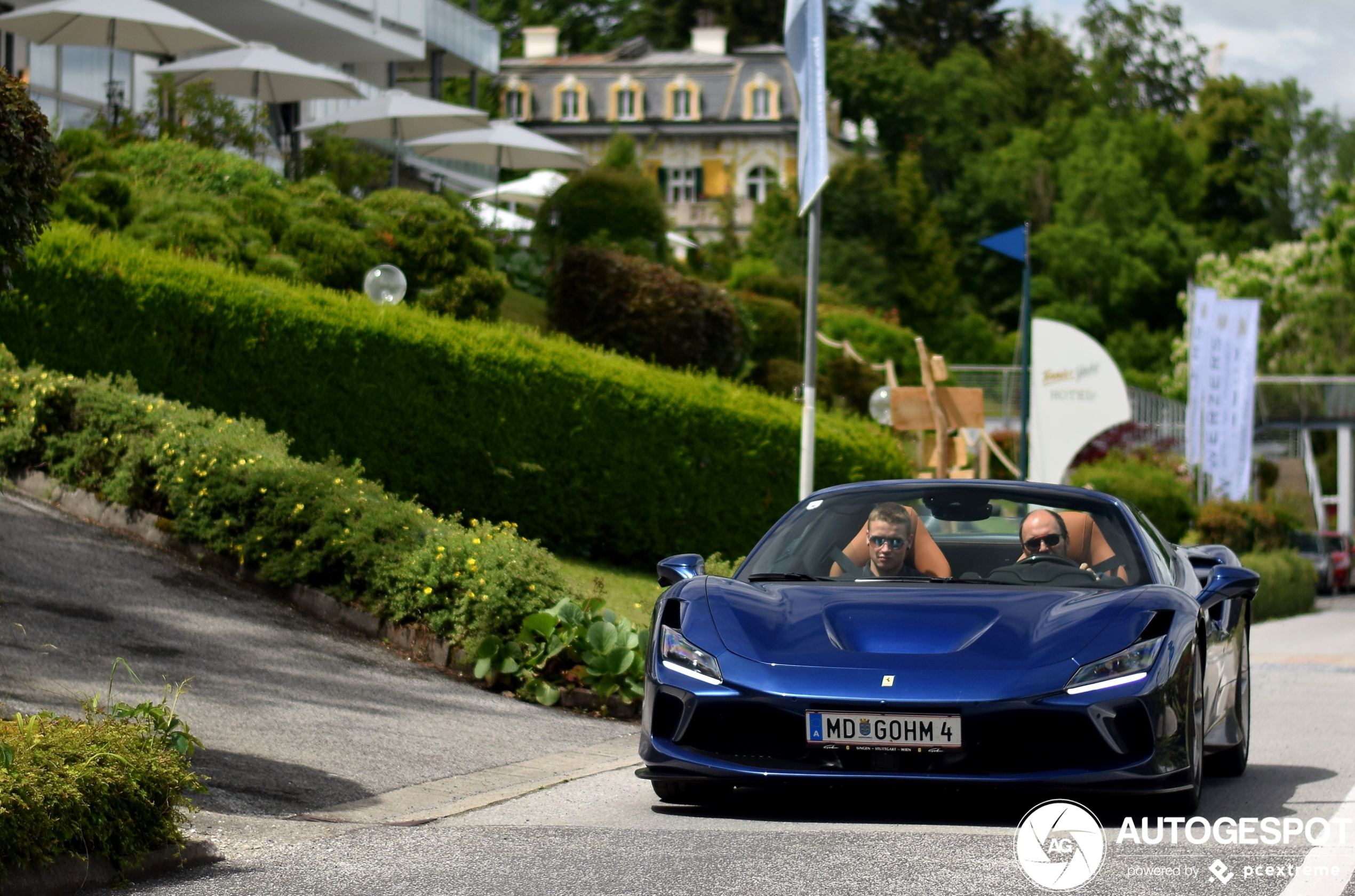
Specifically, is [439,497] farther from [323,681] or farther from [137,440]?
[323,681]

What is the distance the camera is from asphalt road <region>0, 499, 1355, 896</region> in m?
5.24

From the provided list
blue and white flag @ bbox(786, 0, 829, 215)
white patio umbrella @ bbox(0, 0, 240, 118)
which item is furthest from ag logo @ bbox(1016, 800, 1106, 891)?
white patio umbrella @ bbox(0, 0, 240, 118)

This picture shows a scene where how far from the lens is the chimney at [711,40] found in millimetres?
80875

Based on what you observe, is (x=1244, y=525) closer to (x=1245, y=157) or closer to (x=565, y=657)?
(x=565, y=657)

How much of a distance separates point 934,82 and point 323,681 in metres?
76.4

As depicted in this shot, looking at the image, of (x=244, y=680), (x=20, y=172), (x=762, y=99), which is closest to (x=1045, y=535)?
(x=244, y=680)

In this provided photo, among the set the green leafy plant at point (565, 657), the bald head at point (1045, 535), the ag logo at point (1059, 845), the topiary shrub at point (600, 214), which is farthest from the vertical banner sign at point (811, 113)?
the topiary shrub at point (600, 214)

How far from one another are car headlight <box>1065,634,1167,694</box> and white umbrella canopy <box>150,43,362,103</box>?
19.5m

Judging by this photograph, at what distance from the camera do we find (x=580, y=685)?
10.0 m

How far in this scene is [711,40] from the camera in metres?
81.1

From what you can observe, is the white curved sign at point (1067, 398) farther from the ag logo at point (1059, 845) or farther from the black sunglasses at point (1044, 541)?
the ag logo at point (1059, 845)

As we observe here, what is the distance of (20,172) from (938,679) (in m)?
4.38

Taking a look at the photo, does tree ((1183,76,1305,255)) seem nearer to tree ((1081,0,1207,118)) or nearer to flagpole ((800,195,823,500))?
tree ((1081,0,1207,118))

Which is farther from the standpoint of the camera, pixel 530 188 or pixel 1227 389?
pixel 530 188
